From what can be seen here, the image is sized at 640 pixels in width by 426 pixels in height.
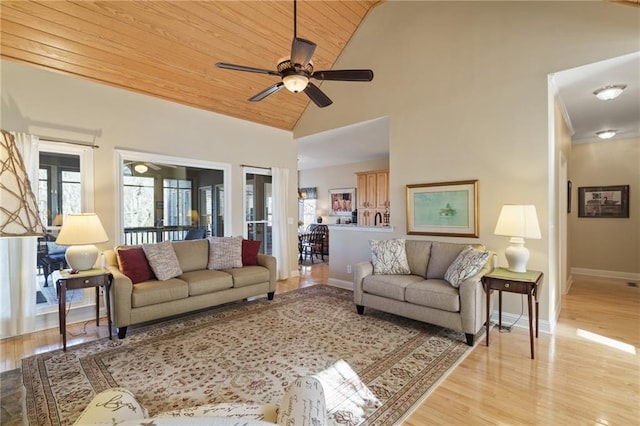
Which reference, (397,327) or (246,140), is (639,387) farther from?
(246,140)

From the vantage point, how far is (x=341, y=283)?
17.1 ft

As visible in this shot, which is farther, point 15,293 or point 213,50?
point 213,50

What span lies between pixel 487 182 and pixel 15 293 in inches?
220

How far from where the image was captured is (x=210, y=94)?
469cm

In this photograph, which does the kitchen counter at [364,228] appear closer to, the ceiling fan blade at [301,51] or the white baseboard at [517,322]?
the white baseboard at [517,322]

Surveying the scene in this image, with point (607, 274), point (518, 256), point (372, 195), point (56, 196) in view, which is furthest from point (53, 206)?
point (607, 274)

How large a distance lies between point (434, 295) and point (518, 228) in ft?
3.52

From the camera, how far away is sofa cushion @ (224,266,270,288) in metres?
4.05

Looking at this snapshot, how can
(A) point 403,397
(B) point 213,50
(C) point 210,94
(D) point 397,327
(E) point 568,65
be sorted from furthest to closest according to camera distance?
(C) point 210,94 → (B) point 213,50 → (D) point 397,327 → (E) point 568,65 → (A) point 403,397

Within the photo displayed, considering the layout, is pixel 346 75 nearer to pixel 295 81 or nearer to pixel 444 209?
pixel 295 81

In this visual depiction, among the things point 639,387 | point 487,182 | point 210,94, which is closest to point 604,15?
point 487,182

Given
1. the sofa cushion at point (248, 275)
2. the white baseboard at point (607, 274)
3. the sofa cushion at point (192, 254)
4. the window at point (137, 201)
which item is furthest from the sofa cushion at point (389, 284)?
the white baseboard at point (607, 274)

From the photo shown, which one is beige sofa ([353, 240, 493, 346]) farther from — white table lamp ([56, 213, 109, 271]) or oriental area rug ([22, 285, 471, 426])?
white table lamp ([56, 213, 109, 271])

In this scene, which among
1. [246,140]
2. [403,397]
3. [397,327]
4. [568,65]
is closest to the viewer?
[403,397]
